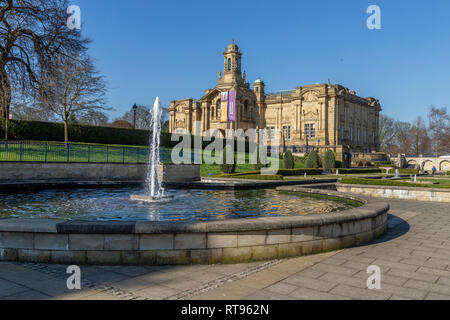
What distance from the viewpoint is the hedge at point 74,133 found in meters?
28.8

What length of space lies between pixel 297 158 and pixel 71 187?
1364 inches

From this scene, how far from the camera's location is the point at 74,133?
107 ft

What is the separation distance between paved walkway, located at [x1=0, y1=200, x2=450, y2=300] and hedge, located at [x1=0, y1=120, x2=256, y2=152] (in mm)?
27505

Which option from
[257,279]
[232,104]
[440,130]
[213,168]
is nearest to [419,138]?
[440,130]

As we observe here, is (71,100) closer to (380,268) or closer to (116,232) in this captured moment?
(116,232)

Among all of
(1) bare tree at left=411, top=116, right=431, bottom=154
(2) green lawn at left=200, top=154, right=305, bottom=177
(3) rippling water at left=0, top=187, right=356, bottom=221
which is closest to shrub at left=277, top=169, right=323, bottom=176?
(2) green lawn at left=200, top=154, right=305, bottom=177

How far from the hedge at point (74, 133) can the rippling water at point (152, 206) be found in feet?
66.2

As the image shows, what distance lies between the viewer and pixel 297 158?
44.1 metres

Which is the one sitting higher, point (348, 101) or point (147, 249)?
point (348, 101)

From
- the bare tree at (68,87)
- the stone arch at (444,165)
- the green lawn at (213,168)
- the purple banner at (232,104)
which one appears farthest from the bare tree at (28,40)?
the stone arch at (444,165)

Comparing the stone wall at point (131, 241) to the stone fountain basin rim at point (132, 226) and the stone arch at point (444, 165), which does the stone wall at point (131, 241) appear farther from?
the stone arch at point (444, 165)

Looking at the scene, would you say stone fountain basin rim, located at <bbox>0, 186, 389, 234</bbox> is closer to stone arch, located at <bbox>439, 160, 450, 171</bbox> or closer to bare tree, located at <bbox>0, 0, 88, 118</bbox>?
bare tree, located at <bbox>0, 0, 88, 118</bbox>
